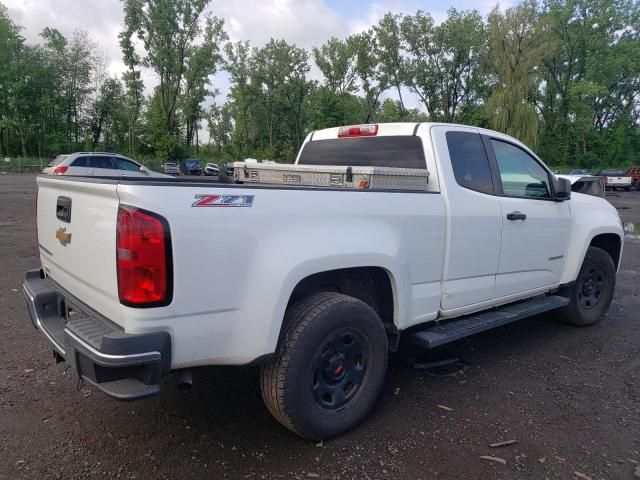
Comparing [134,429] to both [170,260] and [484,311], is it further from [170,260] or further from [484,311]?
[484,311]

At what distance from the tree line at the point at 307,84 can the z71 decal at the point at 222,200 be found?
142ft

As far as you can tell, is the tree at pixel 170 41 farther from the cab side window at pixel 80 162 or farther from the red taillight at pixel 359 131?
the red taillight at pixel 359 131

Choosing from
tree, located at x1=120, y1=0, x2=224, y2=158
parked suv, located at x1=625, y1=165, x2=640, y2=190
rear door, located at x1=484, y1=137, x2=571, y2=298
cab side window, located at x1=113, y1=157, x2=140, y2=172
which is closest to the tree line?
tree, located at x1=120, y1=0, x2=224, y2=158

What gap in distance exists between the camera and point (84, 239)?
264 cm

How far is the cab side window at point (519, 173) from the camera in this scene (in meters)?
4.16

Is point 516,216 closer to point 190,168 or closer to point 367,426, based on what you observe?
point 367,426

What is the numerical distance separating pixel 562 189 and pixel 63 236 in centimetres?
407

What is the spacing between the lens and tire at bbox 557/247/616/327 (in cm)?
512

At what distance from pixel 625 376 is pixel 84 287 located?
4.09m

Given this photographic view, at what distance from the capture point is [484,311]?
4.17m

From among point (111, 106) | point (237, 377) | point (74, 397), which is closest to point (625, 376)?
point (237, 377)

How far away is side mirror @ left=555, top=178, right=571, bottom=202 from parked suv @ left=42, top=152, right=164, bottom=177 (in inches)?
531

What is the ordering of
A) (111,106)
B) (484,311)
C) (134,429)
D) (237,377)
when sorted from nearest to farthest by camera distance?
(134,429)
(237,377)
(484,311)
(111,106)

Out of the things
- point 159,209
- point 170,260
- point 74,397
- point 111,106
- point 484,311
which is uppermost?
point 111,106
